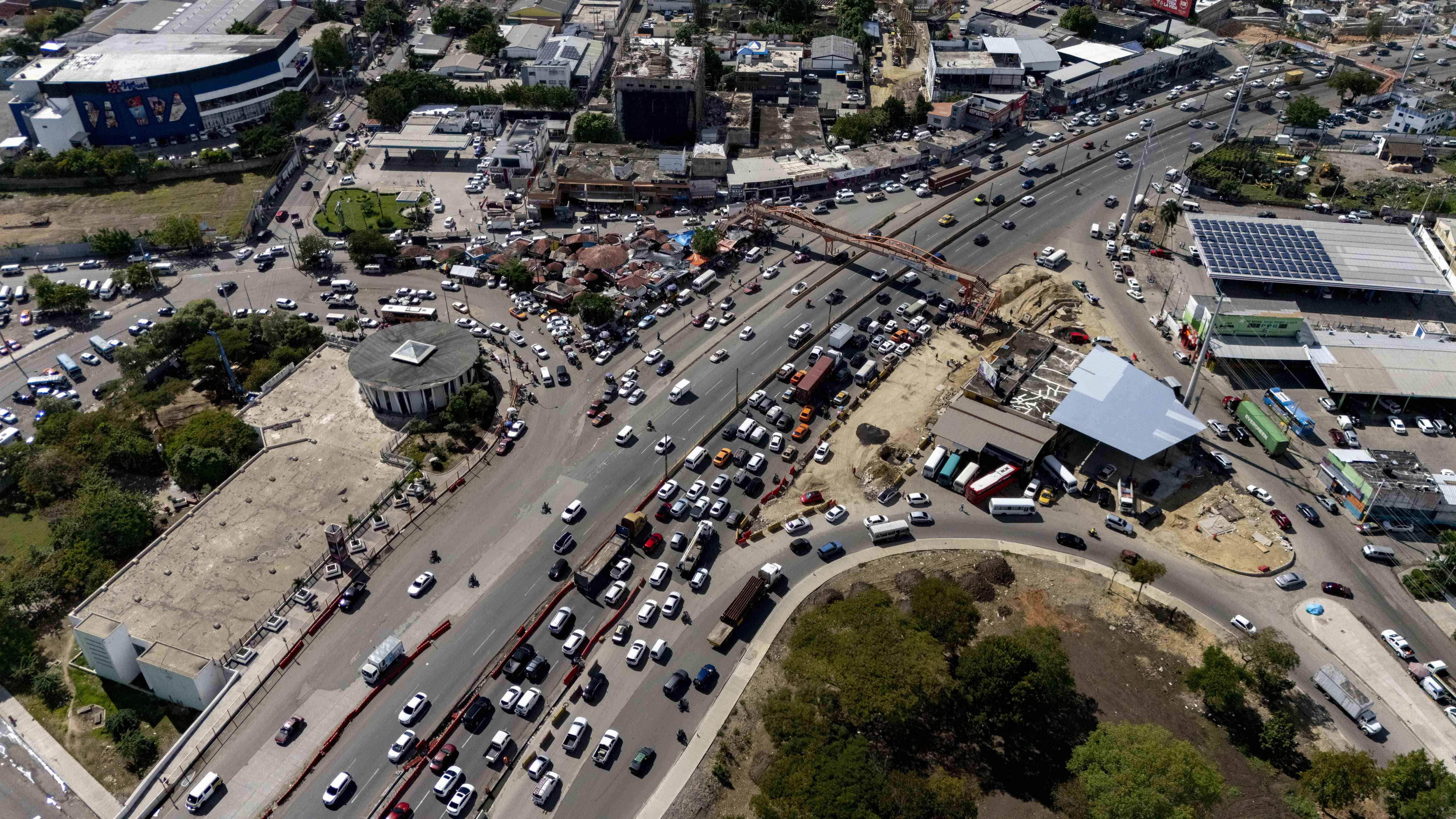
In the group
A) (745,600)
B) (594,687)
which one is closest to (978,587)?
(745,600)

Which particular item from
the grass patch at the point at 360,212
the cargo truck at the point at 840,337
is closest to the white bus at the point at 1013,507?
the cargo truck at the point at 840,337

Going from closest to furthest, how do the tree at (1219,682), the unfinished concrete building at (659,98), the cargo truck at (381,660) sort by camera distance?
the tree at (1219,682) → the cargo truck at (381,660) → the unfinished concrete building at (659,98)

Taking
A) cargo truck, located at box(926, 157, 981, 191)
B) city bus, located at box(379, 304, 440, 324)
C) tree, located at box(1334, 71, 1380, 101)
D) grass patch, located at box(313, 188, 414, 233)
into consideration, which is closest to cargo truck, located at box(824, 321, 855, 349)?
cargo truck, located at box(926, 157, 981, 191)

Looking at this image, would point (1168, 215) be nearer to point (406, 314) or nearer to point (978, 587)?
point (978, 587)

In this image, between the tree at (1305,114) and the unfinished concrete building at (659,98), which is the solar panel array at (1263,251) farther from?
the unfinished concrete building at (659,98)

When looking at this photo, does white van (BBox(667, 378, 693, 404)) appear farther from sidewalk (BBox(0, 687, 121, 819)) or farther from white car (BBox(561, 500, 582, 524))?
sidewalk (BBox(0, 687, 121, 819))

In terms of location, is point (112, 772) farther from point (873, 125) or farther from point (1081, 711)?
point (873, 125)
